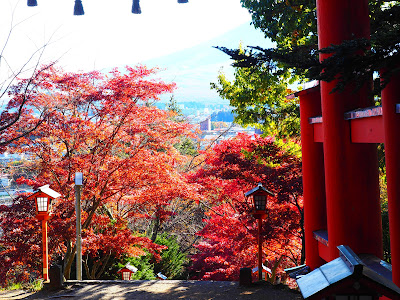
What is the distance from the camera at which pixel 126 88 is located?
→ 1023 cm

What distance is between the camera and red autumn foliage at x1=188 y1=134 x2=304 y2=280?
32.4ft

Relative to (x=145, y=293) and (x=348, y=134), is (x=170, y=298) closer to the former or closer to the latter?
(x=145, y=293)

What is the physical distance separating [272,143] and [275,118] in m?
1.00

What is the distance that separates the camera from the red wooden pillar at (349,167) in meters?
5.02

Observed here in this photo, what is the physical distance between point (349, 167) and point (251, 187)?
5968mm

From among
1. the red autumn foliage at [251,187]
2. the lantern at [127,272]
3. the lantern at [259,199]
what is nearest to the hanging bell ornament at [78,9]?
the lantern at [259,199]

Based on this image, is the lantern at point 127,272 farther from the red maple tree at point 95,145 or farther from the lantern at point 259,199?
the lantern at point 259,199

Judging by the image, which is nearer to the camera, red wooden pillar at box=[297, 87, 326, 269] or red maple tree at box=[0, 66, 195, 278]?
red wooden pillar at box=[297, 87, 326, 269]

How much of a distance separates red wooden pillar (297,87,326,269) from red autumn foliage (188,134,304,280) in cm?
265

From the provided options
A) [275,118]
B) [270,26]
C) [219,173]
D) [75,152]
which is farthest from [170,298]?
[270,26]

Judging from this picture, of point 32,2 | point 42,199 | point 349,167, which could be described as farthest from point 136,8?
point 42,199

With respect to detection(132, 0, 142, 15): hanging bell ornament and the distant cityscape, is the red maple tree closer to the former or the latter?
the distant cityscape

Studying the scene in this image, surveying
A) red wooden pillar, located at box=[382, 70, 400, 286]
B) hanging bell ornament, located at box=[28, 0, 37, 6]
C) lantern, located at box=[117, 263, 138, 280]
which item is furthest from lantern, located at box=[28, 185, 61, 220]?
red wooden pillar, located at box=[382, 70, 400, 286]

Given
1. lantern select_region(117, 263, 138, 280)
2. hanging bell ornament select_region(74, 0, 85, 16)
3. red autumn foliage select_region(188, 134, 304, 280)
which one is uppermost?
hanging bell ornament select_region(74, 0, 85, 16)
